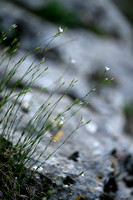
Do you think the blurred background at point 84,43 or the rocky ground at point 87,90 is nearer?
the rocky ground at point 87,90

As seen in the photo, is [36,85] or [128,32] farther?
[128,32]

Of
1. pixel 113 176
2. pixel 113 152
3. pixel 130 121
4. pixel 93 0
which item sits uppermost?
pixel 93 0

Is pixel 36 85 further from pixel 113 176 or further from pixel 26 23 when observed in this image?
pixel 26 23

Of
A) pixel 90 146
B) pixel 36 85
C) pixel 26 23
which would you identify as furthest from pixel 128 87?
pixel 90 146

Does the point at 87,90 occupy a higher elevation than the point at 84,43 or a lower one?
lower

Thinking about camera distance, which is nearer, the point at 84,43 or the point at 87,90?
the point at 87,90

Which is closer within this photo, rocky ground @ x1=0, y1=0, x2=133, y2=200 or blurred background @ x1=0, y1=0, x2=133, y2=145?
rocky ground @ x1=0, y1=0, x2=133, y2=200

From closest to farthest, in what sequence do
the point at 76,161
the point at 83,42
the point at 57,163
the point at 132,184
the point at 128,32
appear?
the point at 57,163 → the point at 76,161 → the point at 132,184 → the point at 83,42 → the point at 128,32

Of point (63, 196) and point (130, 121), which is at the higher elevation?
point (130, 121)
